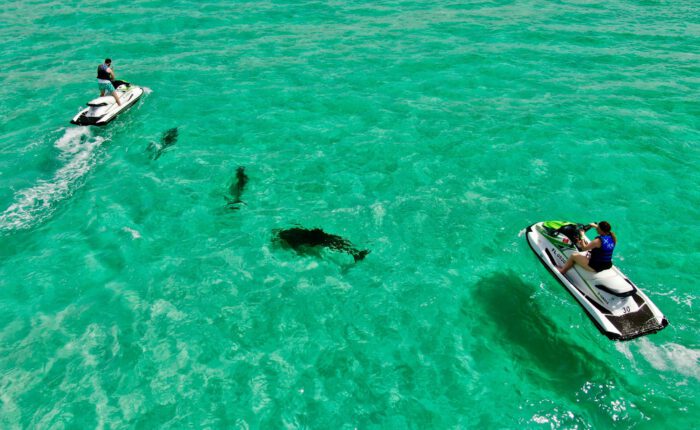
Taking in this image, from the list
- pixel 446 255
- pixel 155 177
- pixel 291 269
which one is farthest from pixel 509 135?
pixel 155 177

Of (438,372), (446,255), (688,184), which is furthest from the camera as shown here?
(688,184)

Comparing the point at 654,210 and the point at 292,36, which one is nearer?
the point at 654,210

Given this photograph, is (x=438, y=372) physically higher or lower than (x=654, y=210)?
lower

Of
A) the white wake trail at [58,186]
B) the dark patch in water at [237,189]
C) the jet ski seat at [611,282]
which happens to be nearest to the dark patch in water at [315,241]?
the dark patch in water at [237,189]

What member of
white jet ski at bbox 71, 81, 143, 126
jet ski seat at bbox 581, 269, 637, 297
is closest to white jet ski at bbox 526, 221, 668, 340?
jet ski seat at bbox 581, 269, 637, 297

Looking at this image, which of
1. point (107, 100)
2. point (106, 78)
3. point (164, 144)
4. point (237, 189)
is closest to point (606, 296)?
point (237, 189)

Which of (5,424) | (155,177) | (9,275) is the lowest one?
(5,424)

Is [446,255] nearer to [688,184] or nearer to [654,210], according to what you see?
[654,210]
